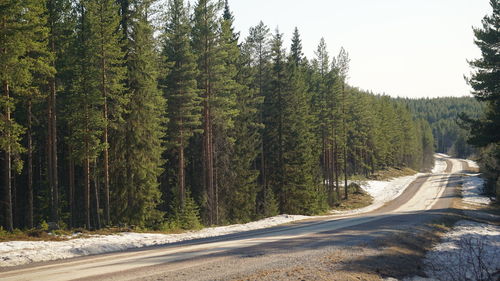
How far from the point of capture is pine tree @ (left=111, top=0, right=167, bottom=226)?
23.8 meters

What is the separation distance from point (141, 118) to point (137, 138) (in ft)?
4.16

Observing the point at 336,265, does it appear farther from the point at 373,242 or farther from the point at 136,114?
the point at 136,114

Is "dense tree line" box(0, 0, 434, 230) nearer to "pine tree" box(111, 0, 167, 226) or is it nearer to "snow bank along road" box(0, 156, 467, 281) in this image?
"pine tree" box(111, 0, 167, 226)

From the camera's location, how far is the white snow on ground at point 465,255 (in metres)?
11.2

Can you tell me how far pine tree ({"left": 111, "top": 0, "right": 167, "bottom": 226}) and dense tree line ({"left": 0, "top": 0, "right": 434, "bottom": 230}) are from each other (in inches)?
2.7

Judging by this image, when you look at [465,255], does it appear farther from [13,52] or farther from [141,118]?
[13,52]

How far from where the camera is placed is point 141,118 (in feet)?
79.9

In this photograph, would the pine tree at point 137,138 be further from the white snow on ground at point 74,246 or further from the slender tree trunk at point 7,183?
the slender tree trunk at point 7,183

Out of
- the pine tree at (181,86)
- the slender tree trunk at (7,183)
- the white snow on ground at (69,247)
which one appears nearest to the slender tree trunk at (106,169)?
the white snow on ground at (69,247)

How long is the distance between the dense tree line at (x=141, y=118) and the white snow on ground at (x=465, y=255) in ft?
46.3

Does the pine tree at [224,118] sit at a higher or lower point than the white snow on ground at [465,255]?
higher

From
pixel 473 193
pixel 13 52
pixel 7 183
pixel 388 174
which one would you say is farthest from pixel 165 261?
pixel 388 174

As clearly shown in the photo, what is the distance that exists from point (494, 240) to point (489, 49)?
549 inches

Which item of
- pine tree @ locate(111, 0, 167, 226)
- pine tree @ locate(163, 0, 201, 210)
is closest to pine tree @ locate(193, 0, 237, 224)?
pine tree @ locate(163, 0, 201, 210)
